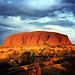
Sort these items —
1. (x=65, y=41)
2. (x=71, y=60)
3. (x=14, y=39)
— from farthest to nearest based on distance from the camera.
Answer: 1. (x=14, y=39)
2. (x=65, y=41)
3. (x=71, y=60)

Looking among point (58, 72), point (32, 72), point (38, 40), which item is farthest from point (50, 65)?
point (38, 40)

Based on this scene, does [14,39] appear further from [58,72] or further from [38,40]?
[58,72]

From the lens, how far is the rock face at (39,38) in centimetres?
8928

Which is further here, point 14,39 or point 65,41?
point 14,39

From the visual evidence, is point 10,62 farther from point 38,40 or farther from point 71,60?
point 38,40

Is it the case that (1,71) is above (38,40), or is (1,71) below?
below

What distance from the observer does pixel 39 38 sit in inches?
3563

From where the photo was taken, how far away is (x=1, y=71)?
15852 mm

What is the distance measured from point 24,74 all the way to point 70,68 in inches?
223

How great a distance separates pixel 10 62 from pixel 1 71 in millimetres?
3071

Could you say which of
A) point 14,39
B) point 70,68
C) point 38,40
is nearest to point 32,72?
point 70,68

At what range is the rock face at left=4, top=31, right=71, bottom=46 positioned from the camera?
89.3 metres

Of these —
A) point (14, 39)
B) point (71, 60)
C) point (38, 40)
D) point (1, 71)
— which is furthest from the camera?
point (14, 39)

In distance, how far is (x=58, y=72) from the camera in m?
19.1
